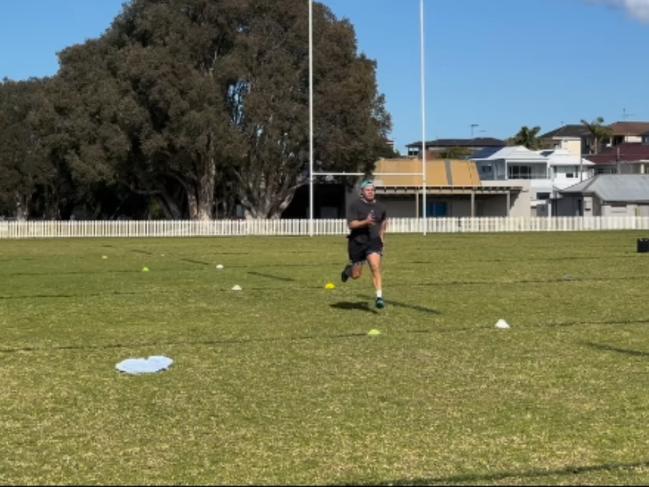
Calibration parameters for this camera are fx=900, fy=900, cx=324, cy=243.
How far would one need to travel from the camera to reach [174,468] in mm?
5059

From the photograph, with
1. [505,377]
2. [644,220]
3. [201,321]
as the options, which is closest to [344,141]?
[644,220]

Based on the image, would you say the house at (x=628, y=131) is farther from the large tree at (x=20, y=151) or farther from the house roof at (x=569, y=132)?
the large tree at (x=20, y=151)

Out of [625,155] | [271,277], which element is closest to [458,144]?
[625,155]

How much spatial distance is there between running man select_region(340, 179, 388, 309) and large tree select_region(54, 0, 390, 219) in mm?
40129

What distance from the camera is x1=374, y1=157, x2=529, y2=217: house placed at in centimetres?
6619

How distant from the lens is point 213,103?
53469 millimetres

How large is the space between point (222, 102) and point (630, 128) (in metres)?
109

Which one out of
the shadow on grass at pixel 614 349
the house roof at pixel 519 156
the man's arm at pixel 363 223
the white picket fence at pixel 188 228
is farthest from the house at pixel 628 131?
the shadow on grass at pixel 614 349

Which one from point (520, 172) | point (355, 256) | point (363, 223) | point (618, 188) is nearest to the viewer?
point (363, 223)

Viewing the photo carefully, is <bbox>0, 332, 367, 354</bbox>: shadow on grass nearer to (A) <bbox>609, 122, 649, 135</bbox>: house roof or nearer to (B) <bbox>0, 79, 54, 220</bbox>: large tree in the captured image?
(B) <bbox>0, 79, 54, 220</bbox>: large tree

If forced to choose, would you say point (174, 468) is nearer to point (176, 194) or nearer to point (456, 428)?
point (456, 428)

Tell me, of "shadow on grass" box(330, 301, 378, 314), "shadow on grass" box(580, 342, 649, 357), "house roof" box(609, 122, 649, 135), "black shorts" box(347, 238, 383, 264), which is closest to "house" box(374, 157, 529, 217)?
"shadow on grass" box(330, 301, 378, 314)

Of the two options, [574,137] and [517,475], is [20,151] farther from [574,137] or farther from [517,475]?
[574,137]

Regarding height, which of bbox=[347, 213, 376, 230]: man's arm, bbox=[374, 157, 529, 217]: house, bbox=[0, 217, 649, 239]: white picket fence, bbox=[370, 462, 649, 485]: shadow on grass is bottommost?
bbox=[370, 462, 649, 485]: shadow on grass
